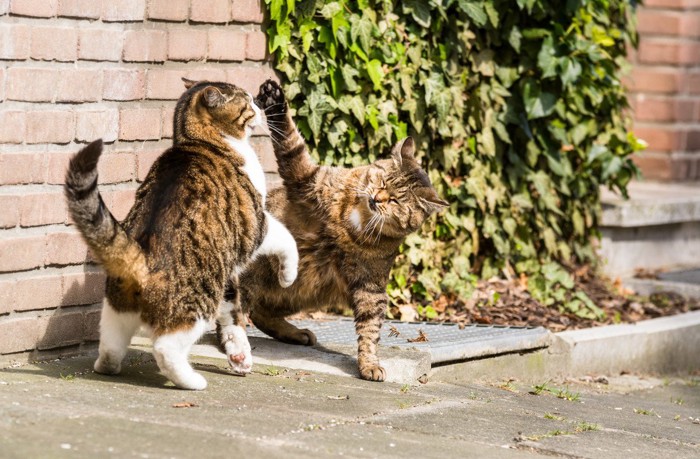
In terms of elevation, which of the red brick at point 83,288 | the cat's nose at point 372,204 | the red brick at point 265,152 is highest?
the red brick at point 265,152

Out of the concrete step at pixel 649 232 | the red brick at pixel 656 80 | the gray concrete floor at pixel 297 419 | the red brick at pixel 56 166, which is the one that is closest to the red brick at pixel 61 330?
the gray concrete floor at pixel 297 419

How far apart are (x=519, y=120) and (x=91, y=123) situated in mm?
3104

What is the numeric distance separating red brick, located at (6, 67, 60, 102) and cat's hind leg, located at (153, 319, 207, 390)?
1174 mm

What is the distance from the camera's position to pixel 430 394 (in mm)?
4656

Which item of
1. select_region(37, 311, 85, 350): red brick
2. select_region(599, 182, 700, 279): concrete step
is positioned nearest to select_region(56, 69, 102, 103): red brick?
select_region(37, 311, 85, 350): red brick

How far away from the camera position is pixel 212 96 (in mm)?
4387

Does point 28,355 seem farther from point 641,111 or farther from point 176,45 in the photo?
point 641,111

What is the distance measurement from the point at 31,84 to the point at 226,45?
1.22 meters

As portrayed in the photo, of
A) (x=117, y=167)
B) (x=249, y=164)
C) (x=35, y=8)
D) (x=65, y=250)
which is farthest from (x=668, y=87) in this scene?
(x=35, y=8)

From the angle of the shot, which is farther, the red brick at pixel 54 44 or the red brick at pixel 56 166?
the red brick at pixel 56 166

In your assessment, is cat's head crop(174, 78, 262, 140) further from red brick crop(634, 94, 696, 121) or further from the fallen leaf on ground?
red brick crop(634, 94, 696, 121)

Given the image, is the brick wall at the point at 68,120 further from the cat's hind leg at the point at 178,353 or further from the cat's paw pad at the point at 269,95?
the cat's hind leg at the point at 178,353

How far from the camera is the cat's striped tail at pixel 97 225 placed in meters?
3.59

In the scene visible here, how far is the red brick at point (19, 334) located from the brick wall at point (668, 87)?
6.07m
